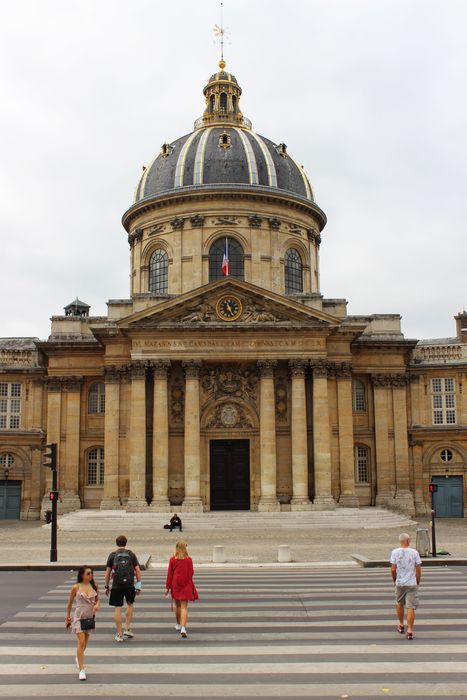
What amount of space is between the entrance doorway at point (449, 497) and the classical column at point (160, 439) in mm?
18553

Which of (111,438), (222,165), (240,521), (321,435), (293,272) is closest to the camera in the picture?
(240,521)

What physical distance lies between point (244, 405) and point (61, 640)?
1360 inches

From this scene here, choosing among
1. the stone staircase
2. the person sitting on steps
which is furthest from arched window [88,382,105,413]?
the person sitting on steps

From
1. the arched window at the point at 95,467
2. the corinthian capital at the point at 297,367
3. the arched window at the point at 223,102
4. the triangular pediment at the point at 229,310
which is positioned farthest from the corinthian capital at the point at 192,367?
the arched window at the point at 223,102

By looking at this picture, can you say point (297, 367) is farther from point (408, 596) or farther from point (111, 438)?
point (408, 596)

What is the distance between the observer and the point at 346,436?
48438 millimetres

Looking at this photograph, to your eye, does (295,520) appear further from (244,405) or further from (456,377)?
(456,377)

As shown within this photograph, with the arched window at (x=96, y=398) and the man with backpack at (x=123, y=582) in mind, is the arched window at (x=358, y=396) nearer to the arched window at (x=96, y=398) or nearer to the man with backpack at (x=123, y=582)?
the arched window at (x=96, y=398)

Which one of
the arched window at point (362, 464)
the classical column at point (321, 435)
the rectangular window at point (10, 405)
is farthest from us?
the rectangular window at point (10, 405)

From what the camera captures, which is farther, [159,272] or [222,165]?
[159,272]

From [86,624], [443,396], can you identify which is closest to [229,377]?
→ [443,396]

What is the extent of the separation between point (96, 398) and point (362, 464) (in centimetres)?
1692

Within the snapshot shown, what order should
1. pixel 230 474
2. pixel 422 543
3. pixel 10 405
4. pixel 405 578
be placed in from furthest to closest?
1. pixel 10 405
2. pixel 230 474
3. pixel 422 543
4. pixel 405 578

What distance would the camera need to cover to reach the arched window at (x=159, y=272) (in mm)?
56719
